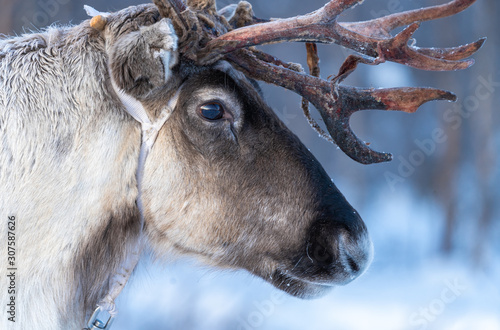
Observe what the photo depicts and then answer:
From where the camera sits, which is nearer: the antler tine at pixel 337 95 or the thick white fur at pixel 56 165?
the thick white fur at pixel 56 165

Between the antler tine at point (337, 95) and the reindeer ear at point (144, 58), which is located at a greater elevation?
the reindeer ear at point (144, 58)

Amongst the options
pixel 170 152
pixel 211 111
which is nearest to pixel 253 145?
pixel 211 111

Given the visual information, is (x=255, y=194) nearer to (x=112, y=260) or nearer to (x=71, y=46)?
(x=112, y=260)

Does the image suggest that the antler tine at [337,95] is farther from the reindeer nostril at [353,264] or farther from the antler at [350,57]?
the reindeer nostril at [353,264]

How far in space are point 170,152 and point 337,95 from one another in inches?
24.8

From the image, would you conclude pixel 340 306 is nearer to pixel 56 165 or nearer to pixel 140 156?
pixel 140 156

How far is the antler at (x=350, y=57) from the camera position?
71.2 inches

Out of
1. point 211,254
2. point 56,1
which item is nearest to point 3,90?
point 211,254

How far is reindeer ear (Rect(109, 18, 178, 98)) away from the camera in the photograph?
1.69m

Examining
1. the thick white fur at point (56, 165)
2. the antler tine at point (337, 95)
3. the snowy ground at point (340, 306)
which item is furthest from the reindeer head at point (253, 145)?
the snowy ground at point (340, 306)

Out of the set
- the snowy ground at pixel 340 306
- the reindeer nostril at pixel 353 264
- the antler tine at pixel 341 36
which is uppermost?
the antler tine at pixel 341 36

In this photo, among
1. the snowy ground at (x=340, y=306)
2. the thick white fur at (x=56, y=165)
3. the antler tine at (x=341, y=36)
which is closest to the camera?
the thick white fur at (x=56, y=165)

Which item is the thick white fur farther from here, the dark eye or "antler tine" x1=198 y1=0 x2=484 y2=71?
"antler tine" x1=198 y1=0 x2=484 y2=71

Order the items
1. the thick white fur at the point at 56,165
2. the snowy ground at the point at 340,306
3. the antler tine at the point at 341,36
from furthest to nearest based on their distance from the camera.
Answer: the snowy ground at the point at 340,306 < the antler tine at the point at 341,36 < the thick white fur at the point at 56,165
